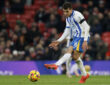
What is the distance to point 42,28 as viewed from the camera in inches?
934

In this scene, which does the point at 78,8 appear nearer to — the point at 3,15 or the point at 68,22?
the point at 3,15

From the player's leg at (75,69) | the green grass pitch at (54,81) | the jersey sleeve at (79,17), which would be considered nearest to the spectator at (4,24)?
the player's leg at (75,69)

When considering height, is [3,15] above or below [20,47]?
above

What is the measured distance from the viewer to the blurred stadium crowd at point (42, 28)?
68.0 ft

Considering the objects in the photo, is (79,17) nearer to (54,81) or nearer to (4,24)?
(54,81)

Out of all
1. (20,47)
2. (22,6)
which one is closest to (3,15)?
(22,6)

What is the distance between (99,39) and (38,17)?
424cm

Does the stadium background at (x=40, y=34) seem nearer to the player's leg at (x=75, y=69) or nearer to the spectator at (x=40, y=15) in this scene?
the spectator at (x=40, y=15)

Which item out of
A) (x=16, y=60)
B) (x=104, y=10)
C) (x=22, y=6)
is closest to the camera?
(x=16, y=60)

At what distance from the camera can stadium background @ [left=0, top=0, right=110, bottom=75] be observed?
64.5 feet

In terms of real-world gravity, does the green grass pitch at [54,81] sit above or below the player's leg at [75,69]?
above

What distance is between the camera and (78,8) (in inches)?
858

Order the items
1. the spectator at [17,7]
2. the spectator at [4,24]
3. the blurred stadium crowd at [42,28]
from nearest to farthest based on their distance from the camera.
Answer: the blurred stadium crowd at [42,28]
the spectator at [4,24]
the spectator at [17,7]

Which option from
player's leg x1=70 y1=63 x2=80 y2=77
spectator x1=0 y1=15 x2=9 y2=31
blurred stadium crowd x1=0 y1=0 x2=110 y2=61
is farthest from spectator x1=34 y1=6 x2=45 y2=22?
player's leg x1=70 y1=63 x2=80 y2=77
